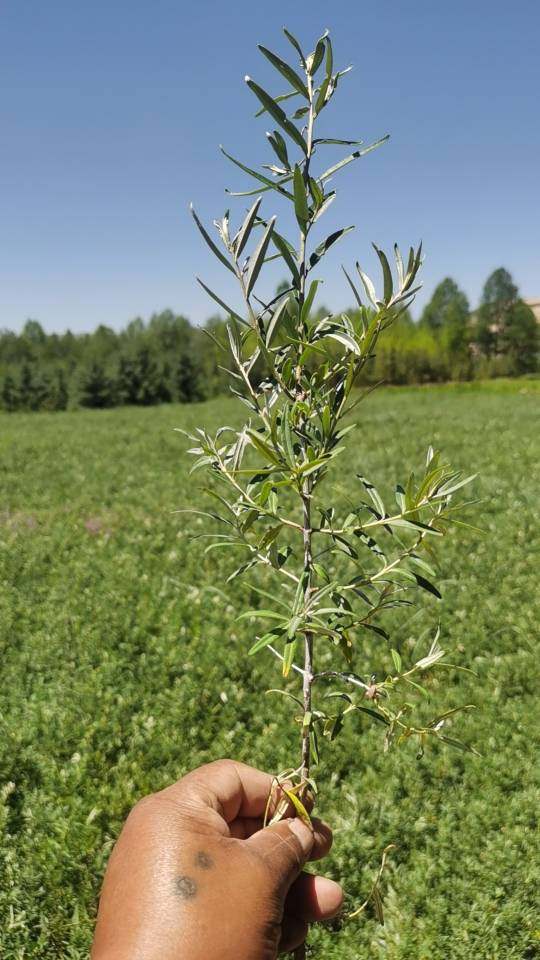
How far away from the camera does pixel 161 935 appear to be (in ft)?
6.38

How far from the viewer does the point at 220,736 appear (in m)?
5.77

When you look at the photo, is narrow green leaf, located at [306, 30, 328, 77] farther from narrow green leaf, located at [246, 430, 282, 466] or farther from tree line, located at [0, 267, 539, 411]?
tree line, located at [0, 267, 539, 411]

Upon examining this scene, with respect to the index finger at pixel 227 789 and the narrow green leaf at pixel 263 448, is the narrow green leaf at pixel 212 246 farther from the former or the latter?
the index finger at pixel 227 789

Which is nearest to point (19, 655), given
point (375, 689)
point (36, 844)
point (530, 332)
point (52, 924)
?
point (36, 844)

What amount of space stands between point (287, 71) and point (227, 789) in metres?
2.75

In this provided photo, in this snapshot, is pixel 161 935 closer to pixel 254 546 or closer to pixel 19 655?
pixel 254 546

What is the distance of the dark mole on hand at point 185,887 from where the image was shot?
2.02m

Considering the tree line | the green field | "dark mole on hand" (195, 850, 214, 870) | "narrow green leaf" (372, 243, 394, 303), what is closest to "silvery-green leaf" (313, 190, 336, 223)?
"narrow green leaf" (372, 243, 394, 303)

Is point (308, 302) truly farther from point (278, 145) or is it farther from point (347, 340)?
point (278, 145)

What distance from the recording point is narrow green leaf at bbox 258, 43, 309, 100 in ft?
6.18

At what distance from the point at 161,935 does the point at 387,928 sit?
3023 millimetres

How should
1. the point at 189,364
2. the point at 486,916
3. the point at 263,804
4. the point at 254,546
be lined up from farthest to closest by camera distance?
the point at 189,364, the point at 486,916, the point at 263,804, the point at 254,546

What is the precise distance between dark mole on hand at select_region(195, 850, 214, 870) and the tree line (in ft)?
148

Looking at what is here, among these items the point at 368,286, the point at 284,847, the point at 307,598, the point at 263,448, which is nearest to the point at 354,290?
the point at 368,286
